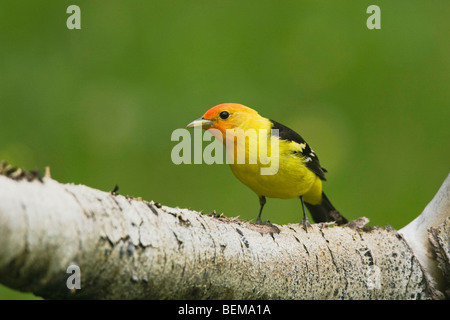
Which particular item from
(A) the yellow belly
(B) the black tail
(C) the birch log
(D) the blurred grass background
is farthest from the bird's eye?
(D) the blurred grass background

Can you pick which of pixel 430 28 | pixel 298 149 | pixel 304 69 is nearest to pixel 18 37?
pixel 304 69

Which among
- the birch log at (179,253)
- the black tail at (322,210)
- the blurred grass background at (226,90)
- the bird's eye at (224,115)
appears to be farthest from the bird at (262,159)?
the blurred grass background at (226,90)

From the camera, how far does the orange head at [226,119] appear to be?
12.9 ft

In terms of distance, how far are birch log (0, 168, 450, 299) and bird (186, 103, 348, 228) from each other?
0.81 m

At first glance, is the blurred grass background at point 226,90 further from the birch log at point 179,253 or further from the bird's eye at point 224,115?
the birch log at point 179,253

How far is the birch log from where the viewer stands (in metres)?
1.65

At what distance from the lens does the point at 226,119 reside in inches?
155

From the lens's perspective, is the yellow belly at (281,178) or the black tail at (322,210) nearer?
the yellow belly at (281,178)

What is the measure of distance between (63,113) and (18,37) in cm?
89

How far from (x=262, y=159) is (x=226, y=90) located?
7.57 ft

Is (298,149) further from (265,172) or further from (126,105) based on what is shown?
(126,105)

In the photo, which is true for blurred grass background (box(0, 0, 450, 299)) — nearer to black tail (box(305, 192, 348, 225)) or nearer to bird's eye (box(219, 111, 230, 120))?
black tail (box(305, 192, 348, 225))

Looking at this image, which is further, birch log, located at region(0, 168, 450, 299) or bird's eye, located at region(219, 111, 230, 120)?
bird's eye, located at region(219, 111, 230, 120)

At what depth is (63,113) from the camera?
580 cm
